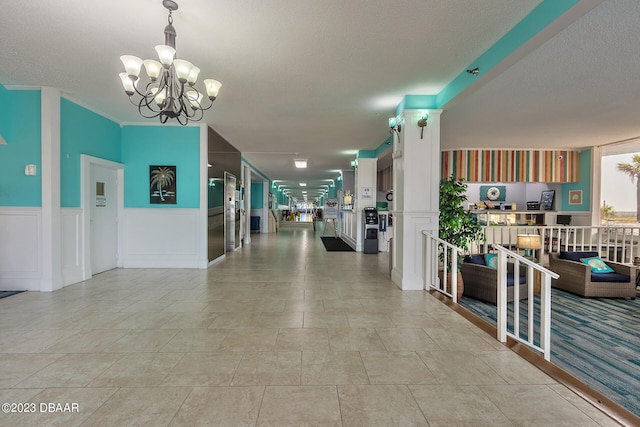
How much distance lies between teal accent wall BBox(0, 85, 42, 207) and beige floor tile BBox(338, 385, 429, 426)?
4883mm

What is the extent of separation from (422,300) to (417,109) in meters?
2.63

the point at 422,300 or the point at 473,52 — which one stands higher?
the point at 473,52

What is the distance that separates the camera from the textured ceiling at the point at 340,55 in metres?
2.54

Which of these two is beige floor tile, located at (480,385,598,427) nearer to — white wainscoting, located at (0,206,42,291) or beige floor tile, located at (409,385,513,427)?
beige floor tile, located at (409,385,513,427)

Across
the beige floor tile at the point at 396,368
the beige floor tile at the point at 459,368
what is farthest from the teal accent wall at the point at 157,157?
the beige floor tile at the point at 459,368

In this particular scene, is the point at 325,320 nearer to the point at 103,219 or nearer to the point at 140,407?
the point at 140,407

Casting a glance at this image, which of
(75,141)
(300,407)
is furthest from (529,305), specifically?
(75,141)

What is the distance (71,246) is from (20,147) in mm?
1509

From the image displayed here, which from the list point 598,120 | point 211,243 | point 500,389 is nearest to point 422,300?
point 500,389

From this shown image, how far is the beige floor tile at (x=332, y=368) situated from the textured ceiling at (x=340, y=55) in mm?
2757

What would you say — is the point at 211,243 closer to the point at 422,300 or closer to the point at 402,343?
the point at 422,300

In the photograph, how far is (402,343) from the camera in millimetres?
2707

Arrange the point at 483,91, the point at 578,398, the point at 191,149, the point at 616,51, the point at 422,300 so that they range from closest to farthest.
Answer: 1. the point at 578,398
2. the point at 616,51
3. the point at 422,300
4. the point at 483,91
5. the point at 191,149

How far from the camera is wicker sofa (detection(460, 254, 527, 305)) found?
4.32 metres
